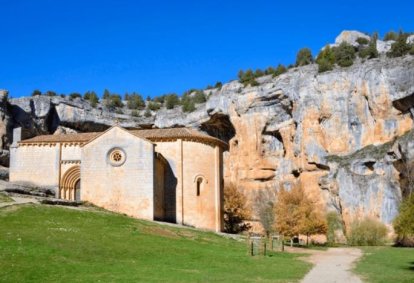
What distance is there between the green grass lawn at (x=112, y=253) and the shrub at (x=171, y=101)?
5210cm

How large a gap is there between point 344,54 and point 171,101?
93.3 ft

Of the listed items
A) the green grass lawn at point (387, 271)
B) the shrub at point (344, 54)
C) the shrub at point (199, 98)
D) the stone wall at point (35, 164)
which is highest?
the shrub at point (344, 54)

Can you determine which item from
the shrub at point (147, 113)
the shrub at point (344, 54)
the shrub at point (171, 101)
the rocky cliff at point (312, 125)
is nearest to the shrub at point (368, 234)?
the rocky cliff at point (312, 125)

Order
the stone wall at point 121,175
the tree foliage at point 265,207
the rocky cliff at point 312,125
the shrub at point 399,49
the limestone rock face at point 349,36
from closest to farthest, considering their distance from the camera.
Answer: the stone wall at point 121,175 → the rocky cliff at point 312,125 → the tree foliage at point 265,207 → the shrub at point 399,49 → the limestone rock face at point 349,36

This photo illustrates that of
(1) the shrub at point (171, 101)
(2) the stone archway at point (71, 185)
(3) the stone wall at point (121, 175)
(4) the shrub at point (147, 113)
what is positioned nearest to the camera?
(3) the stone wall at point (121, 175)

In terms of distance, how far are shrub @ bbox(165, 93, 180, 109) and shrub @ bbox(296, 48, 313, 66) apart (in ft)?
68.1

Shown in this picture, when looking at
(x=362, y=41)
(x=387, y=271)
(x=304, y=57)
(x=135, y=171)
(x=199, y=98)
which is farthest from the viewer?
(x=199, y=98)

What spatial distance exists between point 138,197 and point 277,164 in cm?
3443

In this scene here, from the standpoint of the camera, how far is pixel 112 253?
2341cm

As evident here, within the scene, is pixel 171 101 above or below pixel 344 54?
below

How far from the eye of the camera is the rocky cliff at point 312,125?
2458 inches

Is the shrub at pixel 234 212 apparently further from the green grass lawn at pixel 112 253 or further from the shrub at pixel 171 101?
the shrub at pixel 171 101

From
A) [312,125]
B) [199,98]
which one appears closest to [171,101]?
[199,98]

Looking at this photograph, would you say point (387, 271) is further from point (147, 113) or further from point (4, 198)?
point (147, 113)
